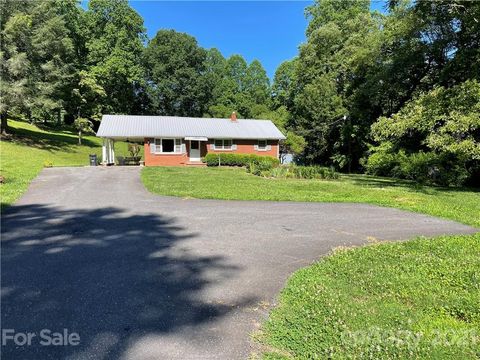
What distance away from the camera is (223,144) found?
30.0 m

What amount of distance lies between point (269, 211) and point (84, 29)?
45023 millimetres

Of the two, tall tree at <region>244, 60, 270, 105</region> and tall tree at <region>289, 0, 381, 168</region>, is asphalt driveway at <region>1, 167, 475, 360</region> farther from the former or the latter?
tall tree at <region>244, 60, 270, 105</region>

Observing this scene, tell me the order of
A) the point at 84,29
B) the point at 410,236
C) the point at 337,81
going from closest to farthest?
the point at 410,236 → the point at 337,81 → the point at 84,29

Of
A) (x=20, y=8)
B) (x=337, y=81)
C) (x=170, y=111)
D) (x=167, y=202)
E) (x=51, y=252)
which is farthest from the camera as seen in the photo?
(x=170, y=111)

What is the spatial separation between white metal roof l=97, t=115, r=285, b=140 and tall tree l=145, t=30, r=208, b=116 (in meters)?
18.4

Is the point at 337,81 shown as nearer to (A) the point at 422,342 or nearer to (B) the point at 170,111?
(B) the point at 170,111

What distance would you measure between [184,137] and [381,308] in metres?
25.4

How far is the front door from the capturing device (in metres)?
29.2

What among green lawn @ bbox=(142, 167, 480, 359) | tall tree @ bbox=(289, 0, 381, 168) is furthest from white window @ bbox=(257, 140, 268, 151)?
green lawn @ bbox=(142, 167, 480, 359)

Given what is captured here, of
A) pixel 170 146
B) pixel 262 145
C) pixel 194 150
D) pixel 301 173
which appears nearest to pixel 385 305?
pixel 301 173

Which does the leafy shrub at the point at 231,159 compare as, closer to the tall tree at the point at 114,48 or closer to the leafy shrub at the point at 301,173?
the leafy shrub at the point at 301,173

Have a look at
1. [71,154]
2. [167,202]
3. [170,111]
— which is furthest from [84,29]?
[167,202]

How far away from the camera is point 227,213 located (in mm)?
9031

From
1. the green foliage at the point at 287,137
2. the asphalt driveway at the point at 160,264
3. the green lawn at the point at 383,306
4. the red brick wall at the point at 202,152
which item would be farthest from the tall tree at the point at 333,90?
the green lawn at the point at 383,306
